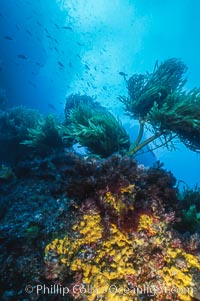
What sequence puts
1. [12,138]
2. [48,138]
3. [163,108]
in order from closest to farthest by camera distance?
1. [163,108]
2. [48,138]
3. [12,138]

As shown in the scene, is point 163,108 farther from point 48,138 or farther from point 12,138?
point 12,138

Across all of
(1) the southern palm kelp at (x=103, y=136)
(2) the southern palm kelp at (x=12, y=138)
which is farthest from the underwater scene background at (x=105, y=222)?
(2) the southern palm kelp at (x=12, y=138)

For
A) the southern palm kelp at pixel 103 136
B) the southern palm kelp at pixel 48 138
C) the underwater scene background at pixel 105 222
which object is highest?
the southern palm kelp at pixel 48 138

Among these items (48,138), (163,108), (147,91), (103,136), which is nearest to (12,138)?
→ (48,138)

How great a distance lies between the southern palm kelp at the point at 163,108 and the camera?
4977mm

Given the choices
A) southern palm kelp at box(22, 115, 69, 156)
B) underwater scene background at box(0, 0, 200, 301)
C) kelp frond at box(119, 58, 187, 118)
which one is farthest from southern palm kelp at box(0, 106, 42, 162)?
kelp frond at box(119, 58, 187, 118)

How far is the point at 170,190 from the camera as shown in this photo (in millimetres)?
3508

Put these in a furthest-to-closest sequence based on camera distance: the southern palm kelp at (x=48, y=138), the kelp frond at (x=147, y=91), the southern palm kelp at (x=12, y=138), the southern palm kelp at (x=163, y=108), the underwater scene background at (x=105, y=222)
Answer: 1. the southern palm kelp at (x=12, y=138)
2. the southern palm kelp at (x=48, y=138)
3. the kelp frond at (x=147, y=91)
4. the southern palm kelp at (x=163, y=108)
5. the underwater scene background at (x=105, y=222)

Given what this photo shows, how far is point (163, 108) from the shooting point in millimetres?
5000

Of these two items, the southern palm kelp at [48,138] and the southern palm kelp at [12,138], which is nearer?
the southern palm kelp at [48,138]

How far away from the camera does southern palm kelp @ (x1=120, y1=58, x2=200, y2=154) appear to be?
4977mm

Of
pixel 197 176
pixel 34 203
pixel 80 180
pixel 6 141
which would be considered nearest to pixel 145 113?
pixel 80 180

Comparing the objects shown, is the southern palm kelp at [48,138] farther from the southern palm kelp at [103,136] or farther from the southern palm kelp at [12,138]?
the southern palm kelp at [12,138]

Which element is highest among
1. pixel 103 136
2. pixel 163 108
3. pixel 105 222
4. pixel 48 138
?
pixel 48 138
